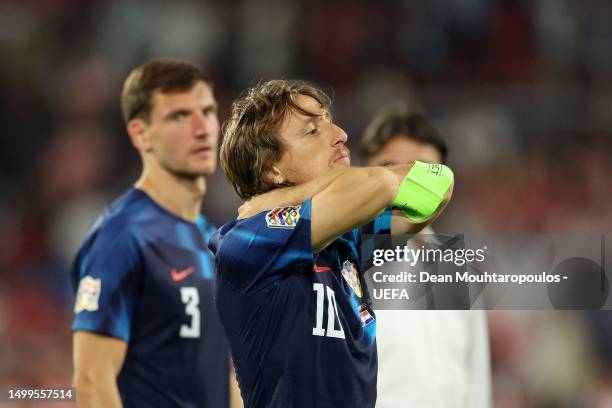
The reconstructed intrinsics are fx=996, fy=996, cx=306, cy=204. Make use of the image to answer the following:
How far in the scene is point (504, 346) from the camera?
3551 mm

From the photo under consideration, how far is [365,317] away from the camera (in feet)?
8.67

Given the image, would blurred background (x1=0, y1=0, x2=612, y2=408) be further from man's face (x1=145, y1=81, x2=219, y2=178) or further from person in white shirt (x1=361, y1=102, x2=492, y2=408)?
person in white shirt (x1=361, y1=102, x2=492, y2=408)

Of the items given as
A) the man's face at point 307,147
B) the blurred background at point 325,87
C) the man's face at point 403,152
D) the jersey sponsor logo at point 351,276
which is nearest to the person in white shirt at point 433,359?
the jersey sponsor logo at point 351,276

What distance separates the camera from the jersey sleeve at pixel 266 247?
244 cm

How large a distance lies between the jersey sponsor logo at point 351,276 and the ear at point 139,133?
1.68 meters

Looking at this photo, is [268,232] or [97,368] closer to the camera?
[268,232]

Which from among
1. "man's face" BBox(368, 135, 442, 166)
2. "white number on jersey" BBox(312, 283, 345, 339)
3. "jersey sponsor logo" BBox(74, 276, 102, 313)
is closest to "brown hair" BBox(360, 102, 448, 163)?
"man's face" BBox(368, 135, 442, 166)

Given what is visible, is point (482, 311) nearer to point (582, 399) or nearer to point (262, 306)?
point (262, 306)

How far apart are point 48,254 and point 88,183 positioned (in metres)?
0.65

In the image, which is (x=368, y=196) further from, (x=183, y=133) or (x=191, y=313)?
(x=183, y=133)

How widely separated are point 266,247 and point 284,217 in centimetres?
9

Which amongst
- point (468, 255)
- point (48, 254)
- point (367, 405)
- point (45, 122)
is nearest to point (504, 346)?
point (468, 255)

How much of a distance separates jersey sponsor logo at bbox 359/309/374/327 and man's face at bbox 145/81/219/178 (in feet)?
5.22

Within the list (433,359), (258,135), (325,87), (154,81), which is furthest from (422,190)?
(325,87)
